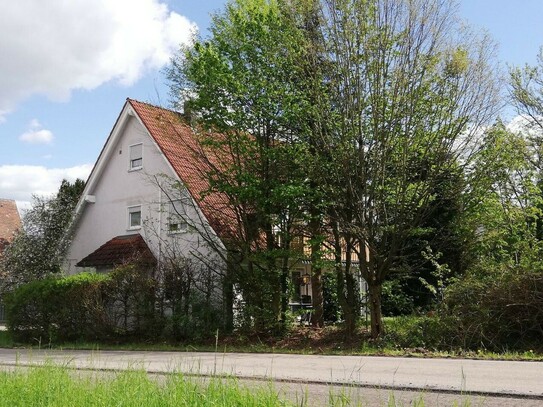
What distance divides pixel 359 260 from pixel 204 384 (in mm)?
12585

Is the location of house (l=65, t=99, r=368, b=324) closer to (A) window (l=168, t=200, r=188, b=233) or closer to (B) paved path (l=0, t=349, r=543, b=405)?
(A) window (l=168, t=200, r=188, b=233)

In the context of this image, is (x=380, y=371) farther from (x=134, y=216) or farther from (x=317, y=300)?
(x=134, y=216)

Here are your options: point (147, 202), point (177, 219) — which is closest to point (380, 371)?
point (177, 219)

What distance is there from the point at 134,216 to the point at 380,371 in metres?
20.3

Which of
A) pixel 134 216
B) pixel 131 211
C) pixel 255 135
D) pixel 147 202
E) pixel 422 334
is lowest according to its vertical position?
pixel 422 334

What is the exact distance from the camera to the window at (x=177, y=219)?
75.8ft

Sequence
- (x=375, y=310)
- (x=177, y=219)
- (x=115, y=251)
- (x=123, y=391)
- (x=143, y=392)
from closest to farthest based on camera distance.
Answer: (x=143, y=392), (x=123, y=391), (x=375, y=310), (x=177, y=219), (x=115, y=251)

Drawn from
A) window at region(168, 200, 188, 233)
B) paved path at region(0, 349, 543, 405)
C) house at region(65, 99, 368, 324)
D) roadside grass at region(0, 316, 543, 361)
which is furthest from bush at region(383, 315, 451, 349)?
window at region(168, 200, 188, 233)

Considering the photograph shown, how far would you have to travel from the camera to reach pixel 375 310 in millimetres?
17875

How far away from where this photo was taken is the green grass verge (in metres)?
5.90

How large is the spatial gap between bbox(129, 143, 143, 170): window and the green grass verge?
70.9 feet

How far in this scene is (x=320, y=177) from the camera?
18.1 meters

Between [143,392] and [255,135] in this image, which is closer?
[143,392]

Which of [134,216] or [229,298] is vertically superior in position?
[134,216]
